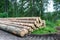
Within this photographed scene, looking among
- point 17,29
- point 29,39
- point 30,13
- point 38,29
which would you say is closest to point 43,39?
point 29,39

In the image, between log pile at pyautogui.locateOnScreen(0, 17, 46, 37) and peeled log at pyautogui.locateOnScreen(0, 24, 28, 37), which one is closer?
peeled log at pyautogui.locateOnScreen(0, 24, 28, 37)

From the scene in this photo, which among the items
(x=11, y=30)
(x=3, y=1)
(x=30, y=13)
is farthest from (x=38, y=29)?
(x=3, y=1)

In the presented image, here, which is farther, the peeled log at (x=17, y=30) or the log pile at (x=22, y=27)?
the log pile at (x=22, y=27)

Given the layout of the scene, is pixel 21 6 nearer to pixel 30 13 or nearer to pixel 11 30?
pixel 30 13

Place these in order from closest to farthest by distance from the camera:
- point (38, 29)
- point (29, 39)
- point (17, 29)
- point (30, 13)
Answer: point (29, 39), point (17, 29), point (38, 29), point (30, 13)

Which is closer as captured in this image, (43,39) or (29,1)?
(43,39)

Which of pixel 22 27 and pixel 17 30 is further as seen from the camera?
pixel 22 27

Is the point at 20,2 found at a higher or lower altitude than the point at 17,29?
higher

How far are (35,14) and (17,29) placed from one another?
7128 millimetres

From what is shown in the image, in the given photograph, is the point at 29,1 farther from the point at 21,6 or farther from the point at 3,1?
the point at 3,1

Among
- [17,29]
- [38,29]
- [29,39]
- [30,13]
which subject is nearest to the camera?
[29,39]

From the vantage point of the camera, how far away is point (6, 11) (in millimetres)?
15070

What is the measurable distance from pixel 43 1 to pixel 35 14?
1240 millimetres

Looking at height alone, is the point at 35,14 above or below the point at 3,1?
below
